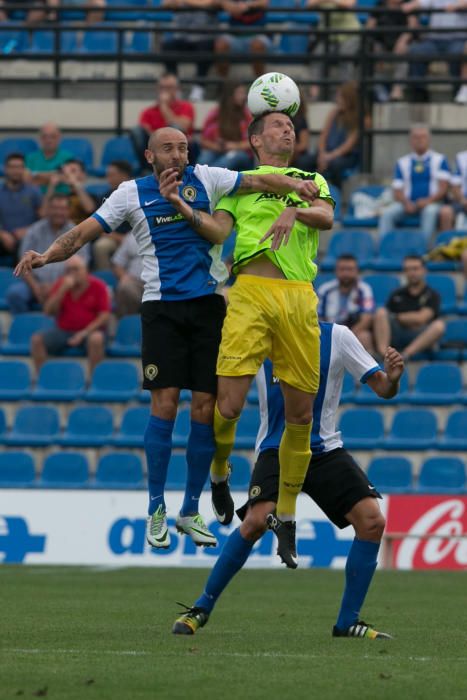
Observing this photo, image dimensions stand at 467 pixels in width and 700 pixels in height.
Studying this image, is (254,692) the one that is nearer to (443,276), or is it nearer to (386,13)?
(443,276)

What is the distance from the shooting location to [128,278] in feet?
59.1

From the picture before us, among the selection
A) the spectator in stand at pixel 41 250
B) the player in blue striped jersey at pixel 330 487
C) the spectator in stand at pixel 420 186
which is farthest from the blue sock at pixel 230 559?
the spectator in stand at pixel 420 186

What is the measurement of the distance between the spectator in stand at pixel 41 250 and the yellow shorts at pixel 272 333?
9.29 meters

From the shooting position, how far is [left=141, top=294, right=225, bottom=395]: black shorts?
9.38 metres

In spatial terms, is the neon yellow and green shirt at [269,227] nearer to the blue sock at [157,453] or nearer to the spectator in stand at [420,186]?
the blue sock at [157,453]

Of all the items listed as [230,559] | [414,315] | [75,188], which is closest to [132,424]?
[75,188]

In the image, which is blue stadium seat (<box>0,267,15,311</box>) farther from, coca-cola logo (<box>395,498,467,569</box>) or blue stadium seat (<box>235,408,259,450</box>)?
coca-cola logo (<box>395,498,467,569</box>)

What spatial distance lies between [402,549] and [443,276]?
3.64 meters

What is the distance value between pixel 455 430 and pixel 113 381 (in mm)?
3764

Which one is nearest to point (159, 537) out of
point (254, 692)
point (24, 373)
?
point (254, 692)

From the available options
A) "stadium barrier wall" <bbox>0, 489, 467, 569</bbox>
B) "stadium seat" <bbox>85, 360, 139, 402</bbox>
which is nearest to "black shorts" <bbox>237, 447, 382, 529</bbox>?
"stadium barrier wall" <bbox>0, 489, 467, 569</bbox>

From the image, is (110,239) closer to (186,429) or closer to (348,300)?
(186,429)

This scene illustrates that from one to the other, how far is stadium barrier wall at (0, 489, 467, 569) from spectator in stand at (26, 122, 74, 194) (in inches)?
199

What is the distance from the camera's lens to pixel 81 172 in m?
19.1
